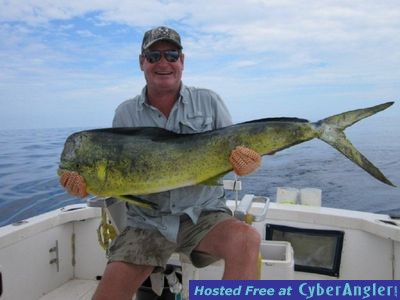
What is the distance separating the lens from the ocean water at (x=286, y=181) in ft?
30.8

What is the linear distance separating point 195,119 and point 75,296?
7.20 feet

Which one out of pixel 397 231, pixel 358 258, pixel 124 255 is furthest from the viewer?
pixel 358 258

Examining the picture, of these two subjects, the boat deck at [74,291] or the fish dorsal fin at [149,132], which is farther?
the boat deck at [74,291]

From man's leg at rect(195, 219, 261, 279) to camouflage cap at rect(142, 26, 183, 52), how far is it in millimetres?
1261

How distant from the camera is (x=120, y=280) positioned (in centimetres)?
260

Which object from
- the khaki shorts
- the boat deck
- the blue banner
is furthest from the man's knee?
the boat deck

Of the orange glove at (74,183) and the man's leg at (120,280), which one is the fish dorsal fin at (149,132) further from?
the man's leg at (120,280)

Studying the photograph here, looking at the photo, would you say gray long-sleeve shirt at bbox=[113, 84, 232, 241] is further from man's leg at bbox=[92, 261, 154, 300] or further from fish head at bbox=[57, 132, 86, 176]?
fish head at bbox=[57, 132, 86, 176]

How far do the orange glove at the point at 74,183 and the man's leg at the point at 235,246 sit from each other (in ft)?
2.76

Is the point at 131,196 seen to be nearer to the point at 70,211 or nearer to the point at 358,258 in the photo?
the point at 70,211

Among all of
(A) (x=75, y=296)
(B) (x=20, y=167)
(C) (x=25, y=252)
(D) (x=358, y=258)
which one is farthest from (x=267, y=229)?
(B) (x=20, y=167)

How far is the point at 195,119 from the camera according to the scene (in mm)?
2973

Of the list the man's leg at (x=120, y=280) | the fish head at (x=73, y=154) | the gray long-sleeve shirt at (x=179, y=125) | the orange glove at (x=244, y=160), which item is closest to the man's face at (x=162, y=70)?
the gray long-sleeve shirt at (x=179, y=125)

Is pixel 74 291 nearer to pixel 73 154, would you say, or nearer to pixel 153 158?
pixel 73 154
